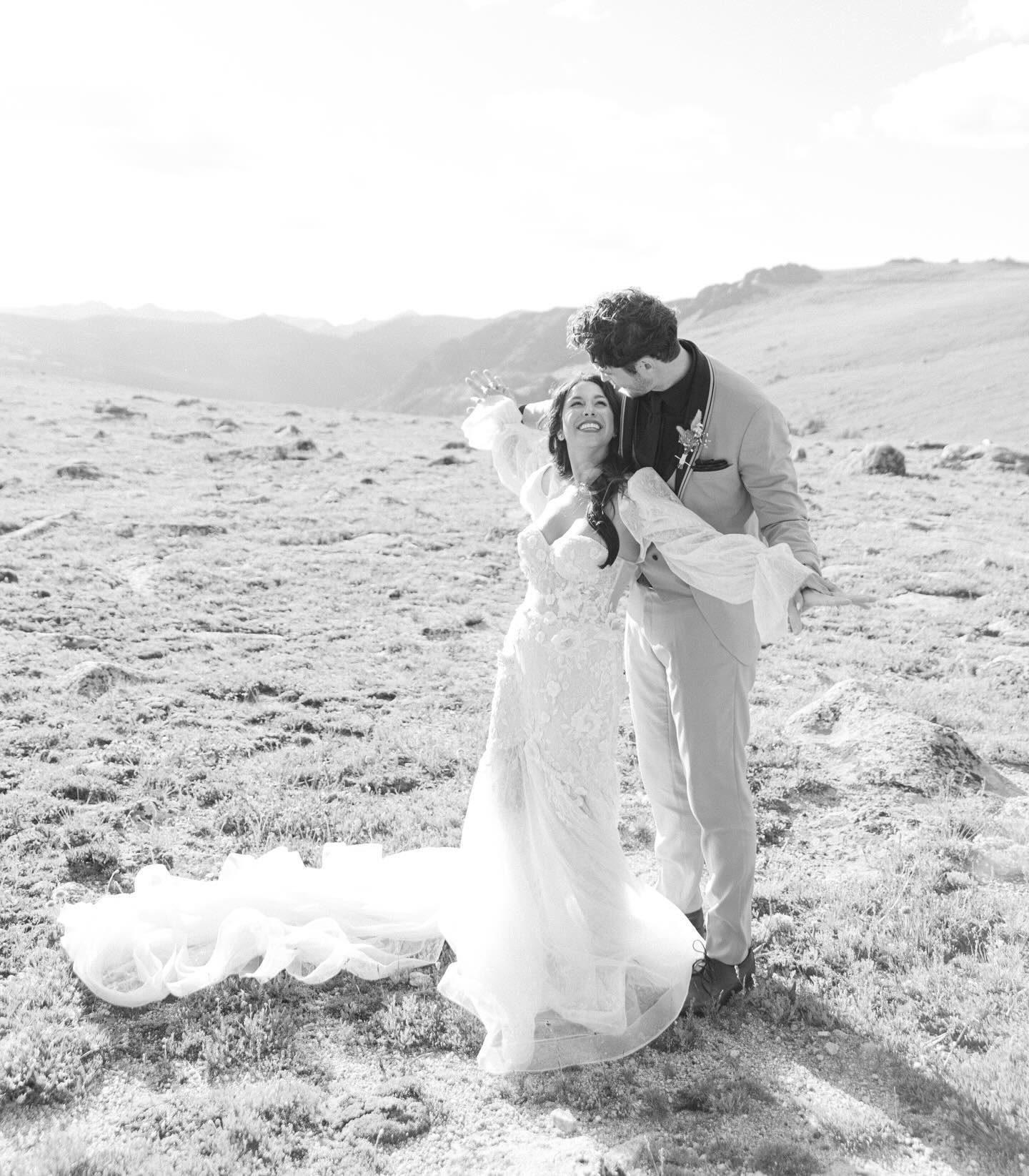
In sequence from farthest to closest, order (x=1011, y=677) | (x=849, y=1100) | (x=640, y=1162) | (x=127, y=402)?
1. (x=127, y=402)
2. (x=1011, y=677)
3. (x=849, y=1100)
4. (x=640, y=1162)

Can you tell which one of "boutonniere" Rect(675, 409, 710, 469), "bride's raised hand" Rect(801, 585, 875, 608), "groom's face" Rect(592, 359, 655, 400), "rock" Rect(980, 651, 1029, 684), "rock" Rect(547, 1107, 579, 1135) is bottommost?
"rock" Rect(980, 651, 1029, 684)

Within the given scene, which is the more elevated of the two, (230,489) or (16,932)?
(230,489)

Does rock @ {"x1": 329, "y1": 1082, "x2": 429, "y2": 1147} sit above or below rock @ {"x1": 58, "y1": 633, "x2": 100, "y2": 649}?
below

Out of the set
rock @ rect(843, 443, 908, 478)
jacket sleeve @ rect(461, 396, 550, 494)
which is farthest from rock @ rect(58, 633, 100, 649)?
rock @ rect(843, 443, 908, 478)

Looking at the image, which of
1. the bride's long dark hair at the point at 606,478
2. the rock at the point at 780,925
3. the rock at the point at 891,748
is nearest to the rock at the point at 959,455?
the rock at the point at 891,748

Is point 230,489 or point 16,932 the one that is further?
point 230,489

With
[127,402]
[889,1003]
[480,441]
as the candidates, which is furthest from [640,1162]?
[127,402]

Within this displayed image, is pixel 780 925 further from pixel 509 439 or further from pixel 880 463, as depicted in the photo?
pixel 880 463

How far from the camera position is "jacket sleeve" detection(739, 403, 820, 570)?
438 centimetres

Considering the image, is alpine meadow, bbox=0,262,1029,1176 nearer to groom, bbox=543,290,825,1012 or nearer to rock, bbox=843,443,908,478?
groom, bbox=543,290,825,1012

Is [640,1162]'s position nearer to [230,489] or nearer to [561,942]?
[561,942]

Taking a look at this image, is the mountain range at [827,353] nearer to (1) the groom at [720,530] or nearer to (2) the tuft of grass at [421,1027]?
(1) the groom at [720,530]

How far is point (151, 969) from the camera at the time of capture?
478cm

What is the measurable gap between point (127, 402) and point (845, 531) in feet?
87.6
